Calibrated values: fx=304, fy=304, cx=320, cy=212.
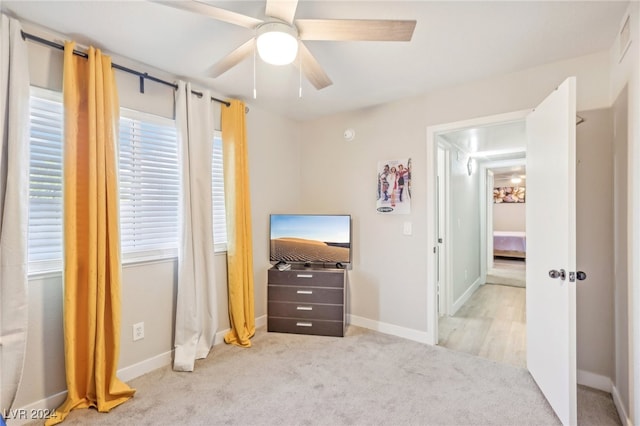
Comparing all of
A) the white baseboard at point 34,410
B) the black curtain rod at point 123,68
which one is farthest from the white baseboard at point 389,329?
the black curtain rod at point 123,68

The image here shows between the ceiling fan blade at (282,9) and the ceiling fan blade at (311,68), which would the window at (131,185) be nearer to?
the ceiling fan blade at (311,68)

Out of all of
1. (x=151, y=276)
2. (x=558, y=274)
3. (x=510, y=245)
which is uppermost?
(x=558, y=274)

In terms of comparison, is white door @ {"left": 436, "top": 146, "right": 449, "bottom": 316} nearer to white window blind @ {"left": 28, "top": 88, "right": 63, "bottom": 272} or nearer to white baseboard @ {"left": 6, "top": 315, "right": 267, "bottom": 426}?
white baseboard @ {"left": 6, "top": 315, "right": 267, "bottom": 426}

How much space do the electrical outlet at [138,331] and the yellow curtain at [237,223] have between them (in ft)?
2.54

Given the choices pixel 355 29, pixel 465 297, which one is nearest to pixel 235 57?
pixel 355 29

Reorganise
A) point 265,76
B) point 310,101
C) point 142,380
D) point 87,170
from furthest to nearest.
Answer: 1. point 310,101
2. point 265,76
3. point 142,380
4. point 87,170

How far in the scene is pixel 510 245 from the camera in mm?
7594

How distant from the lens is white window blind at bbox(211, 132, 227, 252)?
2.93 meters

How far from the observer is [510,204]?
28.5 ft

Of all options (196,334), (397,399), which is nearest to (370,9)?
(397,399)

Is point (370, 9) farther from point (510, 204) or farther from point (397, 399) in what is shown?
point (510, 204)

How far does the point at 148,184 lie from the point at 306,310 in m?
1.85

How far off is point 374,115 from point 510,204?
7339 millimetres

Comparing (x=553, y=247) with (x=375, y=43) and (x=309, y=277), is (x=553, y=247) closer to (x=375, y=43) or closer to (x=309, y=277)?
(x=375, y=43)
